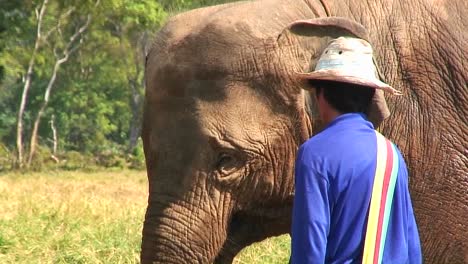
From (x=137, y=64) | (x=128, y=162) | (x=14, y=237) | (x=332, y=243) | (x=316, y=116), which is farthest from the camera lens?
(x=137, y=64)

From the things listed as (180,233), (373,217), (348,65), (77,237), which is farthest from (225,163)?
(77,237)

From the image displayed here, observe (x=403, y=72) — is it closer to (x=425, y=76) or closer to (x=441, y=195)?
(x=425, y=76)

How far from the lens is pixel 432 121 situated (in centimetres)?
506

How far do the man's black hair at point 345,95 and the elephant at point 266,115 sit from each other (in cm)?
118

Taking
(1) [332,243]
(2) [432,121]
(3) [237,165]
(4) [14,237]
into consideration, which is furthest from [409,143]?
(4) [14,237]

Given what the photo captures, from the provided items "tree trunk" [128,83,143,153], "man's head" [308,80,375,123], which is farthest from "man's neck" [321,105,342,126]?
"tree trunk" [128,83,143,153]

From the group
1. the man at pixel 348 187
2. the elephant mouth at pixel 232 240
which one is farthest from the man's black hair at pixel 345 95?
the elephant mouth at pixel 232 240

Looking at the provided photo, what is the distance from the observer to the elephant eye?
486cm

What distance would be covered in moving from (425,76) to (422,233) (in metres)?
0.76

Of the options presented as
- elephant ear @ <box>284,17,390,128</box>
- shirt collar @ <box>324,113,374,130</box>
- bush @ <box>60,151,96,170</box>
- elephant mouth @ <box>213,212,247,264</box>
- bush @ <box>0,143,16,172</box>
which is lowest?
bush @ <box>60,151,96,170</box>

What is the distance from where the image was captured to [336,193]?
3.34 meters

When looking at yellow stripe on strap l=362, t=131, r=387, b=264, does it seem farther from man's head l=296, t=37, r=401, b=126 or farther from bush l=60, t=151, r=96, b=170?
bush l=60, t=151, r=96, b=170

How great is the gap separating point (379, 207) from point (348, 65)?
50cm

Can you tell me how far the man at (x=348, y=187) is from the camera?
3.33m
